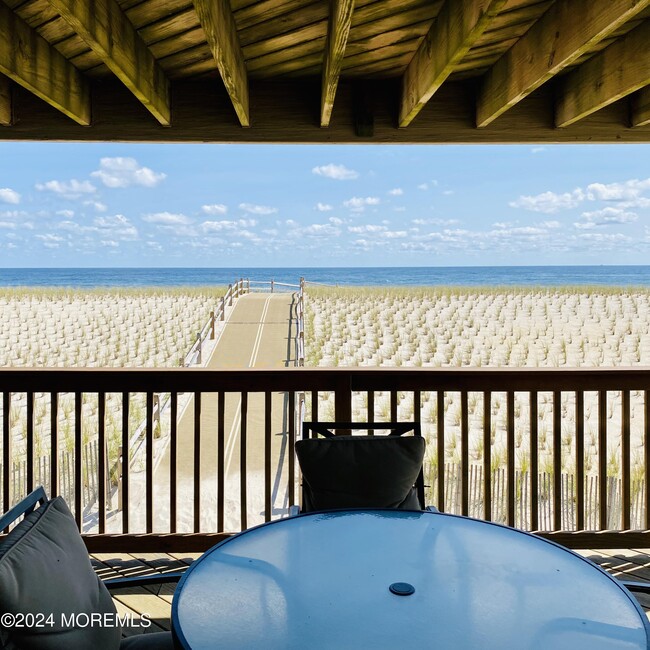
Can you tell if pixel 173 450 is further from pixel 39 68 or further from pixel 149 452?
pixel 39 68

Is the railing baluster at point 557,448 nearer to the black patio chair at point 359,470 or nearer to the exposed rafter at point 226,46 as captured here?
the black patio chair at point 359,470

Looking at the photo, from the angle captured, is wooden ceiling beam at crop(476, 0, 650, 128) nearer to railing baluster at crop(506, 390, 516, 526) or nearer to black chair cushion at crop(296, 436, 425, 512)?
railing baluster at crop(506, 390, 516, 526)

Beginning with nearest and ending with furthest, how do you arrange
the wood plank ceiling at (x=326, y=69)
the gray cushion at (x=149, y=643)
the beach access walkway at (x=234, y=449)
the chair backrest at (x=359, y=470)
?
the gray cushion at (x=149, y=643)
the wood plank ceiling at (x=326, y=69)
the chair backrest at (x=359, y=470)
the beach access walkway at (x=234, y=449)

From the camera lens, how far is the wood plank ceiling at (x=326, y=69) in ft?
6.51

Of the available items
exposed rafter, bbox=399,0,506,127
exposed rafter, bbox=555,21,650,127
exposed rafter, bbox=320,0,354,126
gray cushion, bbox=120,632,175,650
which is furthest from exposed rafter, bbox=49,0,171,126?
exposed rafter, bbox=555,21,650,127

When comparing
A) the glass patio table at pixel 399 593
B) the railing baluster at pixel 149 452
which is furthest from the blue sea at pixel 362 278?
the glass patio table at pixel 399 593

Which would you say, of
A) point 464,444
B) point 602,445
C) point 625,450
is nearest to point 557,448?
point 602,445

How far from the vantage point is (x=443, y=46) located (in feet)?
6.85

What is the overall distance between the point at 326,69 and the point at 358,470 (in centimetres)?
160

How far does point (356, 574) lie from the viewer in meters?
1.42

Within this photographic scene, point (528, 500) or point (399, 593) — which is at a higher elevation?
point (399, 593)

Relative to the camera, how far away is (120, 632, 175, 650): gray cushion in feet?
5.23

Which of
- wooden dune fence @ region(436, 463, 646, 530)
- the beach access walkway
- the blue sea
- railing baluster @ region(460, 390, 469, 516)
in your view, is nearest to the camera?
railing baluster @ region(460, 390, 469, 516)

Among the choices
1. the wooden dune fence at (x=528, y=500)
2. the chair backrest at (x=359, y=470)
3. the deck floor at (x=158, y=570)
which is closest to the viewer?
the chair backrest at (x=359, y=470)
